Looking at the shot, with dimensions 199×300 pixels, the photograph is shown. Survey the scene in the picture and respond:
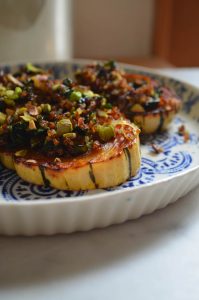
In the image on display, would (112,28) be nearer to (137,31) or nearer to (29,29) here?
(137,31)

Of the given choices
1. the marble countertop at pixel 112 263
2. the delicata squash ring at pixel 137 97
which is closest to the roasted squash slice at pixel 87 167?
the marble countertop at pixel 112 263

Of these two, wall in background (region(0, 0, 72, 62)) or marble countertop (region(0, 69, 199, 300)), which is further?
wall in background (region(0, 0, 72, 62))

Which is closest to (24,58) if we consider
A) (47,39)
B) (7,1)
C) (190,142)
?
(47,39)

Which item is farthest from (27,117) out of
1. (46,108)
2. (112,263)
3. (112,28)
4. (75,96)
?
(112,28)

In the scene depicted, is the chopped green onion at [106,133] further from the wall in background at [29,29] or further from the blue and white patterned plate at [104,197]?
the wall in background at [29,29]

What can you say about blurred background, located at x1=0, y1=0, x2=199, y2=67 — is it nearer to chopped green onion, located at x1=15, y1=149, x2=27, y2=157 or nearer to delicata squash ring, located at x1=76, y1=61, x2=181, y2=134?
delicata squash ring, located at x1=76, y1=61, x2=181, y2=134

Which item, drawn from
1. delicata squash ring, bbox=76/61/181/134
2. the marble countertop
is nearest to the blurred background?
delicata squash ring, bbox=76/61/181/134

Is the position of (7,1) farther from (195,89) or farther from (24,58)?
(195,89)
